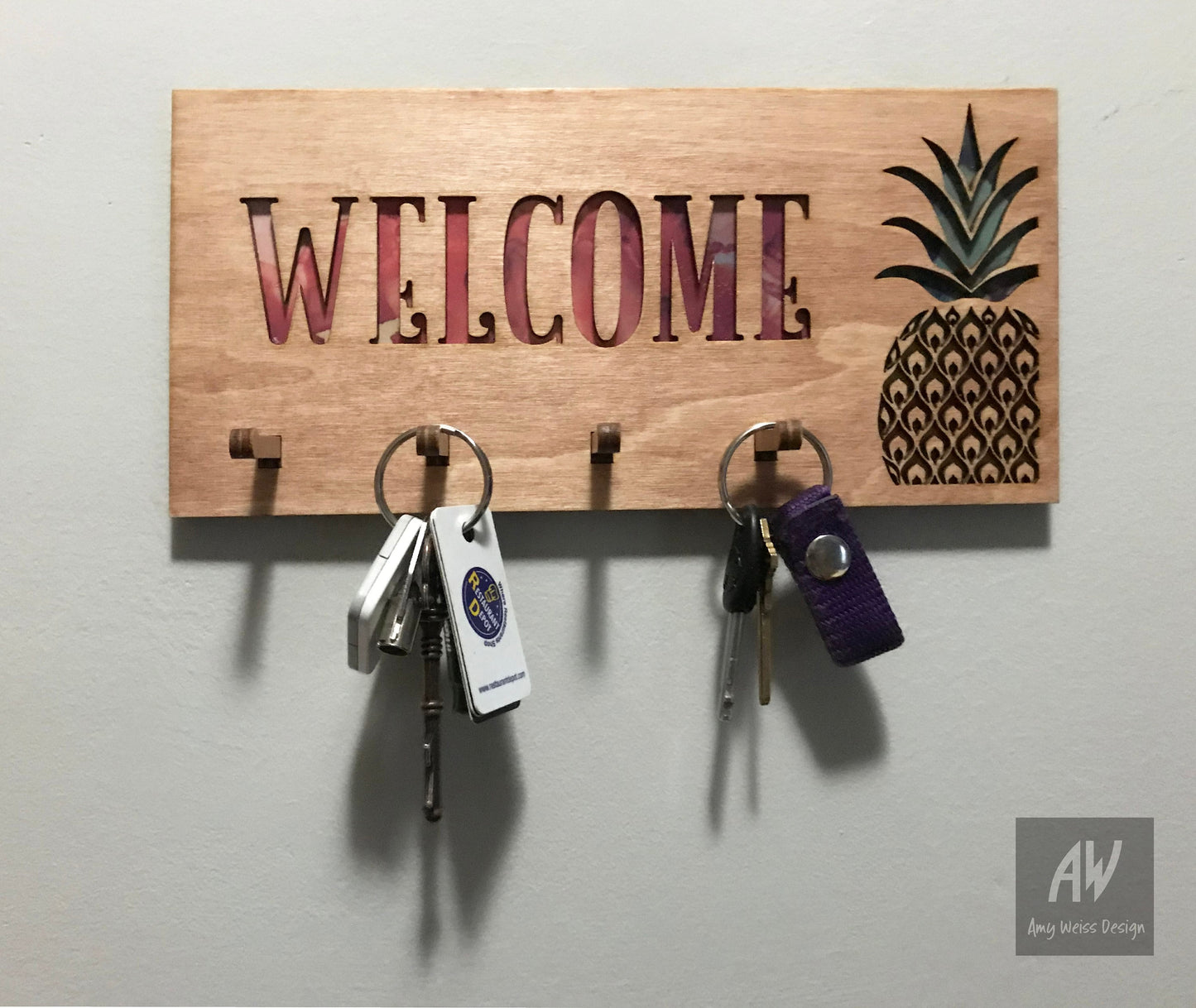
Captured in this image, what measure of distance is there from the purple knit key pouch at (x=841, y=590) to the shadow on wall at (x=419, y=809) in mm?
273

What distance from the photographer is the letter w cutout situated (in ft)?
2.28

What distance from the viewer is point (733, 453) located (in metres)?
0.69

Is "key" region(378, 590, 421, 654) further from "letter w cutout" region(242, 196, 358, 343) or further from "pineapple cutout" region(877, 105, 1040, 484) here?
"pineapple cutout" region(877, 105, 1040, 484)

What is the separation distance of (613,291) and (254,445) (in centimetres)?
29

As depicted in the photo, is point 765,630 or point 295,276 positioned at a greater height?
point 295,276

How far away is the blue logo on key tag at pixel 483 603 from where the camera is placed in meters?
0.64

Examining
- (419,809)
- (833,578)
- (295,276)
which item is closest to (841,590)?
(833,578)

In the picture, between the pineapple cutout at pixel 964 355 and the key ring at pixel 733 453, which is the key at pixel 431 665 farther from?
the pineapple cutout at pixel 964 355

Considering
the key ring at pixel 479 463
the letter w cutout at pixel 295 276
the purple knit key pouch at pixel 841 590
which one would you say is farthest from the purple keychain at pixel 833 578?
the letter w cutout at pixel 295 276

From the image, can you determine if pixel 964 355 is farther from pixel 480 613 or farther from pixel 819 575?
pixel 480 613

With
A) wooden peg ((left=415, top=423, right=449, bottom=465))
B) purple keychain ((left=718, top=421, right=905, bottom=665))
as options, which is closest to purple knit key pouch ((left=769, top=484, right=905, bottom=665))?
purple keychain ((left=718, top=421, right=905, bottom=665))
